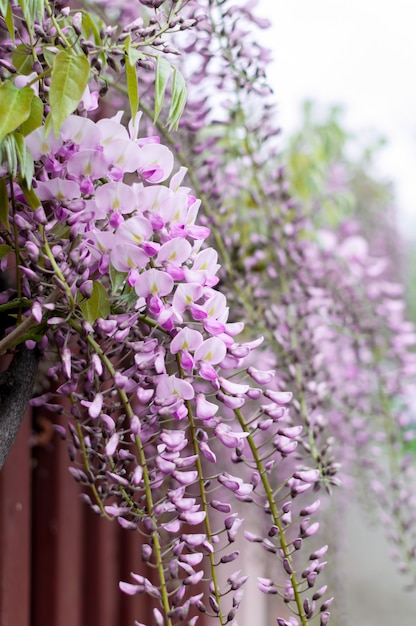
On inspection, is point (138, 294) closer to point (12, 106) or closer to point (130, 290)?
point (130, 290)

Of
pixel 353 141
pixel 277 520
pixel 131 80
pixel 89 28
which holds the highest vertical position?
pixel 353 141

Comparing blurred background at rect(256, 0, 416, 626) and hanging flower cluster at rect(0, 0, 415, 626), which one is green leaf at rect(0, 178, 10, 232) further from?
blurred background at rect(256, 0, 416, 626)

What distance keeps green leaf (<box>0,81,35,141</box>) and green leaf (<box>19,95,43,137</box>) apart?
17 mm

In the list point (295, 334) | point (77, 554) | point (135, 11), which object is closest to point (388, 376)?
point (295, 334)

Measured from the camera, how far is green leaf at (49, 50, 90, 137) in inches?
15.8

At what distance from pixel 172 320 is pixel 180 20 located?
8.3 inches

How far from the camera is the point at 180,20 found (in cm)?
47

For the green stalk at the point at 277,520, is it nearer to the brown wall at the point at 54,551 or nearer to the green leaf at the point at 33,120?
the green leaf at the point at 33,120

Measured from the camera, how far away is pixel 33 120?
0.43 meters

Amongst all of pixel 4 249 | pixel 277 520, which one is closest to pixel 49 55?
pixel 4 249

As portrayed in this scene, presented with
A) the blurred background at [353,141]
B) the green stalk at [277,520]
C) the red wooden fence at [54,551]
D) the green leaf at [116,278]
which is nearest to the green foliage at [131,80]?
the green leaf at [116,278]

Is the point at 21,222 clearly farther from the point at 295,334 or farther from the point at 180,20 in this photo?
the point at 295,334

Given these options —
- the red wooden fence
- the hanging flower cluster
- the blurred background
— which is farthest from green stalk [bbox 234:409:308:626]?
the blurred background

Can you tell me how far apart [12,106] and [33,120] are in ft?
0.10
